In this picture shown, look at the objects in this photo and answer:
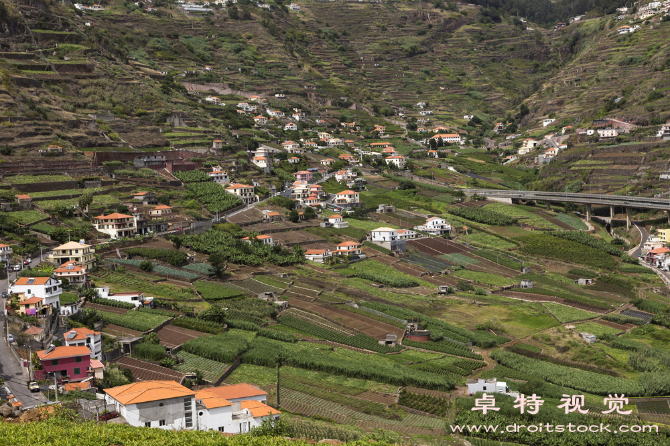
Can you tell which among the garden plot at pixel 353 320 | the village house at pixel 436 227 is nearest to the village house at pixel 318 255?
the garden plot at pixel 353 320

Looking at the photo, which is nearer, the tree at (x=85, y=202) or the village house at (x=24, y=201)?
the village house at (x=24, y=201)

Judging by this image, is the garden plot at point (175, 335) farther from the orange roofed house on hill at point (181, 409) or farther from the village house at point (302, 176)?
the village house at point (302, 176)

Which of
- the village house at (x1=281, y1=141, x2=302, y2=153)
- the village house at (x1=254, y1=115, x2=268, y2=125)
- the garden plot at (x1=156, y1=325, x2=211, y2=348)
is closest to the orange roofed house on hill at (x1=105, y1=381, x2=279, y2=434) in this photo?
the garden plot at (x1=156, y1=325, x2=211, y2=348)

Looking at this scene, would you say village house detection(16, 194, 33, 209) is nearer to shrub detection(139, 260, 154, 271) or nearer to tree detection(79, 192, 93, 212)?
tree detection(79, 192, 93, 212)

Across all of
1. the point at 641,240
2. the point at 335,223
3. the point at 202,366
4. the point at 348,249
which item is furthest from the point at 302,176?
the point at 202,366

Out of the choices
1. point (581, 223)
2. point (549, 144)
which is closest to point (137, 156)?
point (581, 223)
